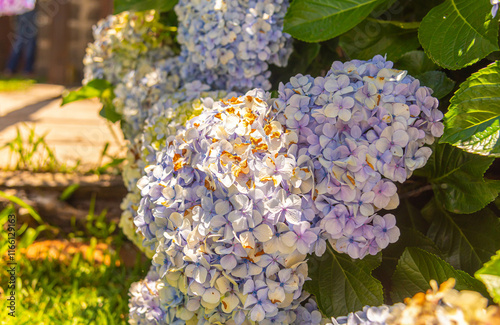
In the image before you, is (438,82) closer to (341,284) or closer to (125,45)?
(341,284)

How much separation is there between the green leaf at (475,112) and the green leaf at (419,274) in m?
0.24

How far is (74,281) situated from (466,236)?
143 centimetres

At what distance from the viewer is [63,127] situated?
3.21 m

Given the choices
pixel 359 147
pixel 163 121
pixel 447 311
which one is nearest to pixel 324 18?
pixel 359 147

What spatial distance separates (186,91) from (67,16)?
5.10 meters

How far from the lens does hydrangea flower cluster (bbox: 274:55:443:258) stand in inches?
32.2

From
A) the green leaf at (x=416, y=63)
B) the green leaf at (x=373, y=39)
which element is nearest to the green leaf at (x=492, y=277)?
the green leaf at (x=416, y=63)

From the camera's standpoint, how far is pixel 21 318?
1.46m

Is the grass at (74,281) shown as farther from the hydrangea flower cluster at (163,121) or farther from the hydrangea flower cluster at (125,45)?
the hydrangea flower cluster at (125,45)

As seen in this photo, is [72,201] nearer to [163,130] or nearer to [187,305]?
[163,130]

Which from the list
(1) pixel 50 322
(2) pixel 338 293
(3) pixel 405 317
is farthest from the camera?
(1) pixel 50 322

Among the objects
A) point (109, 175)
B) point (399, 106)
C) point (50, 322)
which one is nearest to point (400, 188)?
point (399, 106)

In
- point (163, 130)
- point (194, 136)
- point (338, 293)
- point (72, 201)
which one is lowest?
point (72, 201)

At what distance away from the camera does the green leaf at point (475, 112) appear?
77 centimetres
